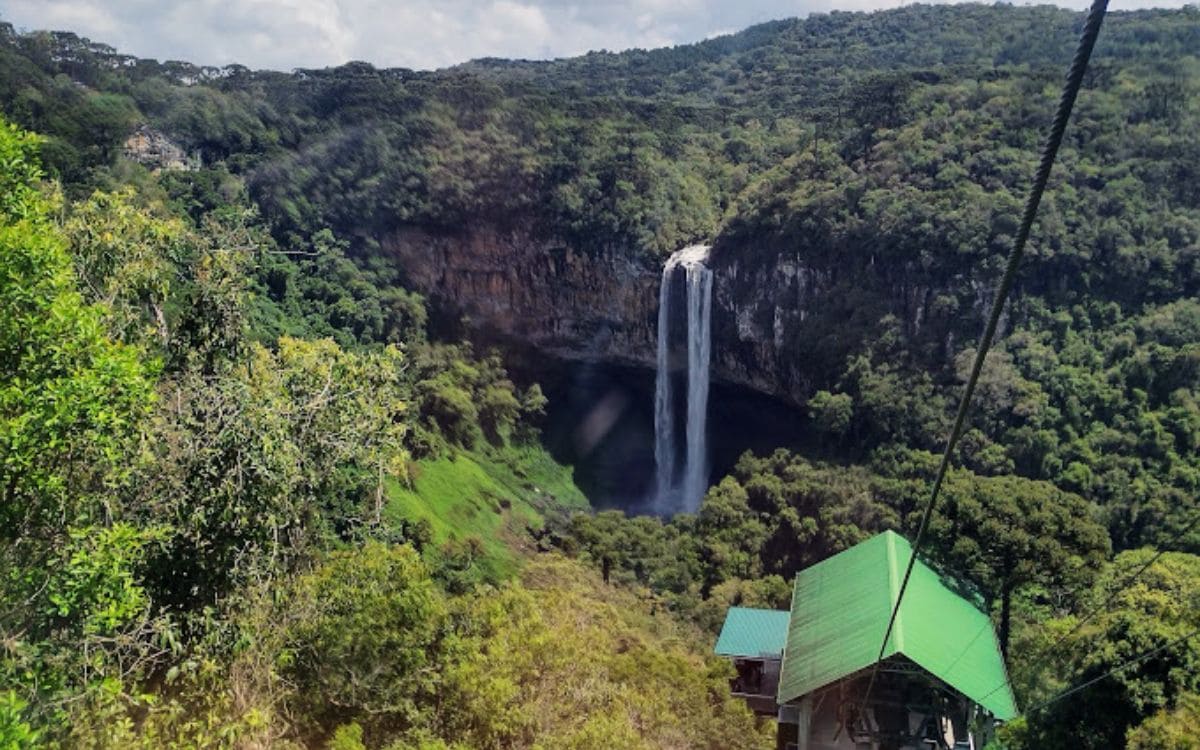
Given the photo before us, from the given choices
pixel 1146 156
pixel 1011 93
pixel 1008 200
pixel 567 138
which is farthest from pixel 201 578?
pixel 567 138

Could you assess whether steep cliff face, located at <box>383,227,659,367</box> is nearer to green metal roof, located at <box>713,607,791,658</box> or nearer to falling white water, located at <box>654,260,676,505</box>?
falling white water, located at <box>654,260,676,505</box>

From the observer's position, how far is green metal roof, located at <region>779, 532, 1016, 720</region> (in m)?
11.7

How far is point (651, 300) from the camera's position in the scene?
37500 mm

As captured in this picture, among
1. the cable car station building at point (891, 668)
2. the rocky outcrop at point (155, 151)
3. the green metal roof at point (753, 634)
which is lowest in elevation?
the green metal roof at point (753, 634)

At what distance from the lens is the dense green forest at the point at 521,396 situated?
5676mm

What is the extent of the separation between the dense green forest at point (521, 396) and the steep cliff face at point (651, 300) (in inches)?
16.2

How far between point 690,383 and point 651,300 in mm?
3849

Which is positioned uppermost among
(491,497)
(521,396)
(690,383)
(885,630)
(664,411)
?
(885,630)

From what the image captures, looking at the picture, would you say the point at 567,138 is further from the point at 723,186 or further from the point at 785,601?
the point at 785,601

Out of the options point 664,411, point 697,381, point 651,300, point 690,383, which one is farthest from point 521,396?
point 697,381

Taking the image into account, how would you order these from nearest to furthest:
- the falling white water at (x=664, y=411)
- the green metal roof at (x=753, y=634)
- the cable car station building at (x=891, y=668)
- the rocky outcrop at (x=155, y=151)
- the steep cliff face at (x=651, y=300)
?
the cable car station building at (x=891, y=668) < the green metal roof at (x=753, y=634) < the steep cliff face at (x=651, y=300) < the rocky outcrop at (x=155, y=151) < the falling white water at (x=664, y=411)

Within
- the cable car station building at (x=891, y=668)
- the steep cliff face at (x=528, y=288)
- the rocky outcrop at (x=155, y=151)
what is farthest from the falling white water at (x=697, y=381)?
the cable car station building at (x=891, y=668)

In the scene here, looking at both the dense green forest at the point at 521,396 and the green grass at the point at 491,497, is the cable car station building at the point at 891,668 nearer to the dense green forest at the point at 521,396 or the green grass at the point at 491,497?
the dense green forest at the point at 521,396

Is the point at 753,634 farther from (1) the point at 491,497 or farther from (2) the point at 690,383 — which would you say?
(2) the point at 690,383
